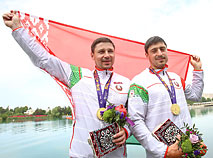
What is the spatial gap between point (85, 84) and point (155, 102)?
93cm

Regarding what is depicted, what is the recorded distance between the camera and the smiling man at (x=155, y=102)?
6.75 feet

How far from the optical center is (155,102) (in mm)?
2295

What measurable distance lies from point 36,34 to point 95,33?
3.71ft

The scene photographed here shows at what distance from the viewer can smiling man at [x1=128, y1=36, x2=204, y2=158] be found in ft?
6.75

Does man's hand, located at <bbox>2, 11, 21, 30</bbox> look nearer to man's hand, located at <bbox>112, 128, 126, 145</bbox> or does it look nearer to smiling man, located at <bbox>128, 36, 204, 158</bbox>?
smiling man, located at <bbox>128, 36, 204, 158</bbox>

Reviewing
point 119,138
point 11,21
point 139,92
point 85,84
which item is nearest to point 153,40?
point 139,92

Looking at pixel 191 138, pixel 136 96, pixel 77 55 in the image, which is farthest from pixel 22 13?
pixel 191 138

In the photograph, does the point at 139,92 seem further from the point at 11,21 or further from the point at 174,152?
the point at 11,21

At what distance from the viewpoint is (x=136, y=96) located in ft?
7.42

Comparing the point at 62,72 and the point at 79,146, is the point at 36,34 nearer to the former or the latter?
the point at 62,72

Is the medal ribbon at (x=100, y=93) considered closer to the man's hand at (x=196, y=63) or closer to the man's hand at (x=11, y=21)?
the man's hand at (x=11, y=21)

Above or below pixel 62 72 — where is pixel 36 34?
above

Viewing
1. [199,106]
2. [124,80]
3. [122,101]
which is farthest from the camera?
[199,106]

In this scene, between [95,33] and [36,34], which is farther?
[95,33]
